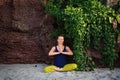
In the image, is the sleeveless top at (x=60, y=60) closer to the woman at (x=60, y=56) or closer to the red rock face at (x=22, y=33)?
the woman at (x=60, y=56)

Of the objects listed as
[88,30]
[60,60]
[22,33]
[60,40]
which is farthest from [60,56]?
[22,33]

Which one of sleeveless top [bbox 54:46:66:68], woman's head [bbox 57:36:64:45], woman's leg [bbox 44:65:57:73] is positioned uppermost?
woman's head [bbox 57:36:64:45]

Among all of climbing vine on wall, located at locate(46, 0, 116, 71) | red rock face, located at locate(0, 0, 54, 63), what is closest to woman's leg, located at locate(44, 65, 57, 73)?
climbing vine on wall, located at locate(46, 0, 116, 71)

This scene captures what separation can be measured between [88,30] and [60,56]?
1.32 m

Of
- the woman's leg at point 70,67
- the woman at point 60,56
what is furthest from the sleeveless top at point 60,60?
the woman's leg at point 70,67

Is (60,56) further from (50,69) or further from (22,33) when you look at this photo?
(22,33)

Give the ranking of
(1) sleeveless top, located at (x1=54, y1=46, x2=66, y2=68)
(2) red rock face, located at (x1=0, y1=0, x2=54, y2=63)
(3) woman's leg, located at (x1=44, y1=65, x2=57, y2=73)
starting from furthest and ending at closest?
(2) red rock face, located at (x1=0, y1=0, x2=54, y2=63), (1) sleeveless top, located at (x1=54, y1=46, x2=66, y2=68), (3) woman's leg, located at (x1=44, y1=65, x2=57, y2=73)

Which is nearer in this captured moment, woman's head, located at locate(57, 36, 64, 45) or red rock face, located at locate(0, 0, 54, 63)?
woman's head, located at locate(57, 36, 64, 45)

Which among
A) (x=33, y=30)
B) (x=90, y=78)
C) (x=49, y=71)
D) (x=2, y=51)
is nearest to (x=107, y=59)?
(x=90, y=78)

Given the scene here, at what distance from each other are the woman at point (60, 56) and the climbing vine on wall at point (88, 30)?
0.95 ft

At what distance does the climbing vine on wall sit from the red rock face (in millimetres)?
1444

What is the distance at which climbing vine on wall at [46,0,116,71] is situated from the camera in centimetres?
982

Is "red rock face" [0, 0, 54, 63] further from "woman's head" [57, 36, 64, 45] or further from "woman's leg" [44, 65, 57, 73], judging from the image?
"woman's leg" [44, 65, 57, 73]

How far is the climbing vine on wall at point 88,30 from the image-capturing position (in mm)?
9820
